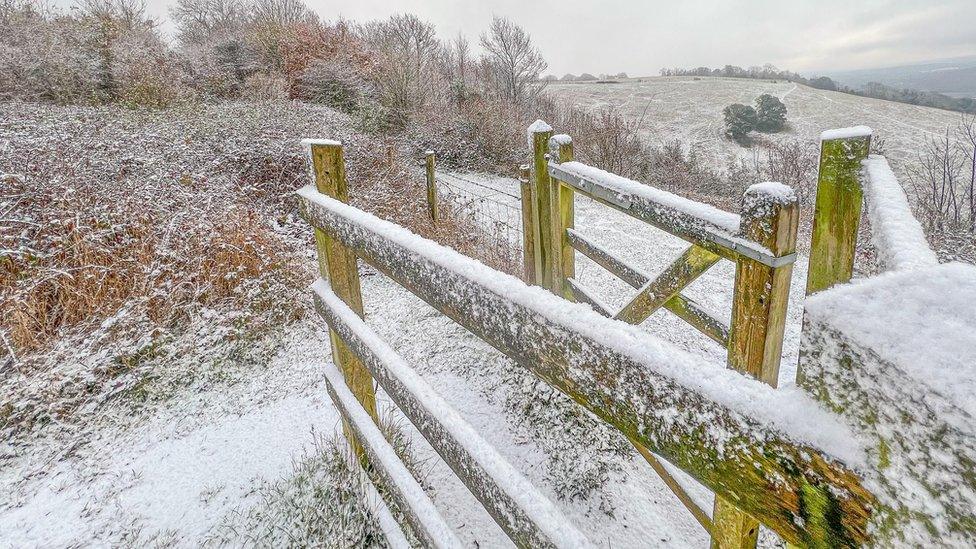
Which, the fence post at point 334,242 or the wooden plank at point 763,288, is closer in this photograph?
the wooden plank at point 763,288

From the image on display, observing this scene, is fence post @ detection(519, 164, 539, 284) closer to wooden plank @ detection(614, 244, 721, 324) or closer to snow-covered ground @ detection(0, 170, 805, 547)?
snow-covered ground @ detection(0, 170, 805, 547)

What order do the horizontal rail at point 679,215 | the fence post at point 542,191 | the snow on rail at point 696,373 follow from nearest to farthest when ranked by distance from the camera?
1. the snow on rail at point 696,373
2. the horizontal rail at point 679,215
3. the fence post at point 542,191

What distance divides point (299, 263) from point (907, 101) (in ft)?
119

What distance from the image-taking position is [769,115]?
2330 centimetres

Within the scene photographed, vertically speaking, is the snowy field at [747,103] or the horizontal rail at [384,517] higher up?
the snowy field at [747,103]

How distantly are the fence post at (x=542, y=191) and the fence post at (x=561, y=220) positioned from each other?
42mm

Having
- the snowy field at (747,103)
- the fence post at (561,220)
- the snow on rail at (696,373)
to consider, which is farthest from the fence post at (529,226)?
the snowy field at (747,103)

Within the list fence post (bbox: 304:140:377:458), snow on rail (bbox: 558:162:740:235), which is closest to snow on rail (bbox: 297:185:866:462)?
snow on rail (bbox: 558:162:740:235)

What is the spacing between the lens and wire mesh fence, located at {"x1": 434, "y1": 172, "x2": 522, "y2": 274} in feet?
16.2

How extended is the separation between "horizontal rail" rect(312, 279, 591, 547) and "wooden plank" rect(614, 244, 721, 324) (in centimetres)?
108

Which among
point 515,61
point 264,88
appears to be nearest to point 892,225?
point 264,88

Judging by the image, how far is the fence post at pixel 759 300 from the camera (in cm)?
127

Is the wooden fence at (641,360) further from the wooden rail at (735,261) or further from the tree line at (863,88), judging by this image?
the tree line at (863,88)

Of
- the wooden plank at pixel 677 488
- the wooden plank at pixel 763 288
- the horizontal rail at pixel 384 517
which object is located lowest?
the wooden plank at pixel 677 488
